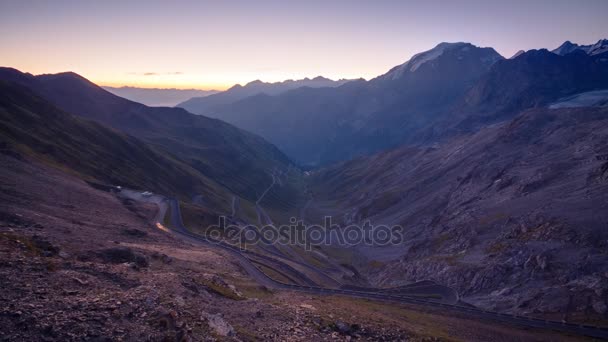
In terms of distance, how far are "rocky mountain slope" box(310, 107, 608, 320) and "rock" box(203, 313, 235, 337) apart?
178ft

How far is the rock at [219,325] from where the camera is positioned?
3375cm

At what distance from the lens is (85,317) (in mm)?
28391

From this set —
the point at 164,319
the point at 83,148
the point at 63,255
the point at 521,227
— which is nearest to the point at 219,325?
the point at 164,319

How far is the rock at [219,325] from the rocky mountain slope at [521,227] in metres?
54.3

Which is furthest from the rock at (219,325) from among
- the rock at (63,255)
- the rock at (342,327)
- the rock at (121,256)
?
the rock at (63,255)

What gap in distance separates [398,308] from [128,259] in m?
42.5

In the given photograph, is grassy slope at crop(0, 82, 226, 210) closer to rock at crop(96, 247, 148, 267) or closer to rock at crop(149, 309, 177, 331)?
rock at crop(96, 247, 148, 267)

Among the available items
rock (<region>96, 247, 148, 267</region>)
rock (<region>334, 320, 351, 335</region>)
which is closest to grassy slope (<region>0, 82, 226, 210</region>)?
rock (<region>96, 247, 148, 267</region>)

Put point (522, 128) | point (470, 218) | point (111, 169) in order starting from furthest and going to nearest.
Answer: point (522, 128) → point (111, 169) → point (470, 218)

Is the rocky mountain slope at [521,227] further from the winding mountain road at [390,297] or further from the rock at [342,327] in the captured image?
the rock at [342,327]

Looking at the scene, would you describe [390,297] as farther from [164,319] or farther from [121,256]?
[164,319]

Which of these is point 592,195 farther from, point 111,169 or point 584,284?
point 111,169

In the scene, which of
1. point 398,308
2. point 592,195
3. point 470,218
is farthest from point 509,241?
point 398,308

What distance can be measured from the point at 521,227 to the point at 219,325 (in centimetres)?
8445
